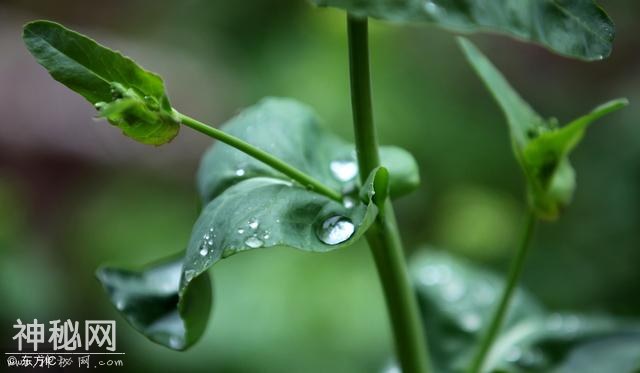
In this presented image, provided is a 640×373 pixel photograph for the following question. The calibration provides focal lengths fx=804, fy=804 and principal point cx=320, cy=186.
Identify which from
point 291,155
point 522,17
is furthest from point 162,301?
point 522,17

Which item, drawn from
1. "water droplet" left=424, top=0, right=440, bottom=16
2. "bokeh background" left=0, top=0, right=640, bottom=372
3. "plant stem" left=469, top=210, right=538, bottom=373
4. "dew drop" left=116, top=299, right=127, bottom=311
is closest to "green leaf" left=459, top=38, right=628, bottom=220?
"plant stem" left=469, top=210, right=538, bottom=373

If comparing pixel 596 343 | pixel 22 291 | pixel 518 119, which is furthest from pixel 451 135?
pixel 518 119

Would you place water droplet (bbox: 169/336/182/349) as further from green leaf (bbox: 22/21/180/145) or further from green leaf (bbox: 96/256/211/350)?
green leaf (bbox: 22/21/180/145)

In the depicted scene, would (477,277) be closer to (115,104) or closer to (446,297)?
(446,297)

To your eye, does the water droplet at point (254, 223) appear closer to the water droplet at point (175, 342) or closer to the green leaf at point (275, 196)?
the green leaf at point (275, 196)

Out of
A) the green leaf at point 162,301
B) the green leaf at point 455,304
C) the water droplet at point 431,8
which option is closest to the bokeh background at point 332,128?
the green leaf at point 455,304
